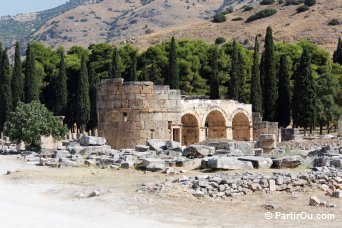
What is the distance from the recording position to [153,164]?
22641 mm

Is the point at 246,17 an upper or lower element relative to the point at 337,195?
upper

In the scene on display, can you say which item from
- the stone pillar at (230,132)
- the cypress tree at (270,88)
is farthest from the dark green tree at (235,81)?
the stone pillar at (230,132)

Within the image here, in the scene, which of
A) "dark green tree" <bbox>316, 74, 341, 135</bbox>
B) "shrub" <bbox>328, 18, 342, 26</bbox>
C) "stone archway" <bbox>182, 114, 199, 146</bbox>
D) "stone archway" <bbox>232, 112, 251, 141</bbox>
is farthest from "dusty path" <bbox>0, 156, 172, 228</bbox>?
"shrub" <bbox>328, 18, 342, 26</bbox>

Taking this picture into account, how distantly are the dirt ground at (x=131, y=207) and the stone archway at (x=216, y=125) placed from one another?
1867cm

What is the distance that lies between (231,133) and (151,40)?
63995 millimetres

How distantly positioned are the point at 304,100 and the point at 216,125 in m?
9.69

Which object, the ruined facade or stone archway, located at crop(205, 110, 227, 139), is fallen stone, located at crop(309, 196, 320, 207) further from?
stone archway, located at crop(205, 110, 227, 139)

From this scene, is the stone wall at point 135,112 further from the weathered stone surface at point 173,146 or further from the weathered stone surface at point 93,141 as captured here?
the weathered stone surface at point 173,146

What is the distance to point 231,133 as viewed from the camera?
39094 millimetres

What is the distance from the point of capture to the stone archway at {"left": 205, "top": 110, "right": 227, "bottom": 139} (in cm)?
3894

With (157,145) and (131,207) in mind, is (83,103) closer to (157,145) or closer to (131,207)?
(157,145)

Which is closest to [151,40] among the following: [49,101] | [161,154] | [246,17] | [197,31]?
[197,31]

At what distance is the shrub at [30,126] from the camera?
33.5 m

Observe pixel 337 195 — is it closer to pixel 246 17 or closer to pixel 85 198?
pixel 85 198
